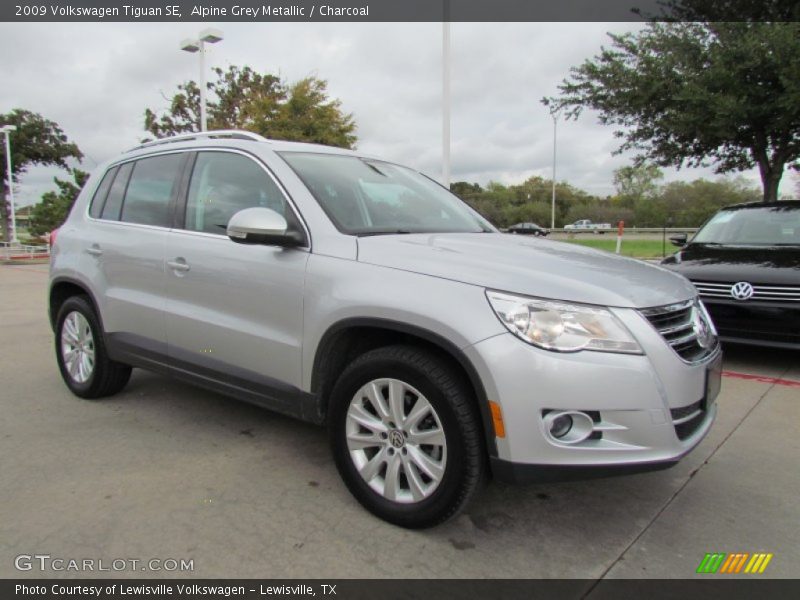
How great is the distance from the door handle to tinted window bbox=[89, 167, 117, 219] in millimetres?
1212

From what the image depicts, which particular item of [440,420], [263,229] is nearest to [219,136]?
[263,229]

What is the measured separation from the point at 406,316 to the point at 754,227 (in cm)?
545

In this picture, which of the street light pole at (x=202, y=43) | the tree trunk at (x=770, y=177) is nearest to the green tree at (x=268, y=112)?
the street light pole at (x=202, y=43)

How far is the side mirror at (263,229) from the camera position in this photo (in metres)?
2.81

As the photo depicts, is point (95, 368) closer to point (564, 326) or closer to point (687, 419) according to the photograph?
point (564, 326)

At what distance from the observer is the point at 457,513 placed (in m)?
2.46

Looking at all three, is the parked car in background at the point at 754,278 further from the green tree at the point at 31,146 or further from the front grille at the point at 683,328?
the green tree at the point at 31,146

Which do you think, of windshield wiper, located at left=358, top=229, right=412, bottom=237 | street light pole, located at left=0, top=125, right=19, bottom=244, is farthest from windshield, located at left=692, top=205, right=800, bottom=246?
street light pole, located at left=0, top=125, right=19, bottom=244

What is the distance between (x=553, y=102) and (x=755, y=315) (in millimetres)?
8495

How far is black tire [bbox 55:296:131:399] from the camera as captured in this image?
13.7 ft

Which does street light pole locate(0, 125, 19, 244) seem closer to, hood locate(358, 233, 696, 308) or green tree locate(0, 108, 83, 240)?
green tree locate(0, 108, 83, 240)

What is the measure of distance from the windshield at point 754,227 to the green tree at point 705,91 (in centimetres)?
346
